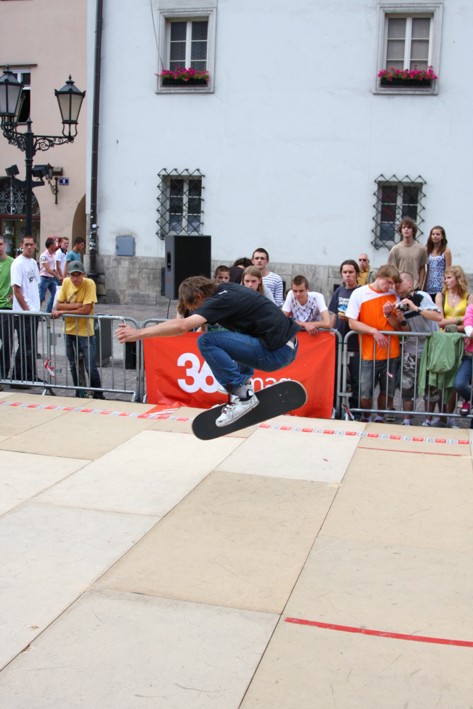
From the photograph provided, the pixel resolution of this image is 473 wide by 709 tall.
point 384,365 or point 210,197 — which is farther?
point 210,197

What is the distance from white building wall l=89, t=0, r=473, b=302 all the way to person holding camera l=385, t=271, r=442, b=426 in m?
9.94

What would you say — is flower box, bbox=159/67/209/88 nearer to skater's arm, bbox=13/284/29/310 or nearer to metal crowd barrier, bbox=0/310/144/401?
skater's arm, bbox=13/284/29/310

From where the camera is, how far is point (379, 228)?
1933 centimetres

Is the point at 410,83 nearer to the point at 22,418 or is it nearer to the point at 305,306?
the point at 305,306

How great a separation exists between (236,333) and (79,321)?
4.20 meters

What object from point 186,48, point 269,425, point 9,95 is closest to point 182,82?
point 186,48

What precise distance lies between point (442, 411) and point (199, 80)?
43.1ft

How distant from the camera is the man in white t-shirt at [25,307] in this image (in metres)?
10.4

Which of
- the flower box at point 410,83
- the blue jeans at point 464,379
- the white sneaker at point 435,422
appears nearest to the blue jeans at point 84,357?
the white sneaker at point 435,422

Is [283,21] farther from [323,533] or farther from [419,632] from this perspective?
[419,632]

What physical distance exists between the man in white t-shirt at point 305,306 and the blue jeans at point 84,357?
Answer: 2.45 metres

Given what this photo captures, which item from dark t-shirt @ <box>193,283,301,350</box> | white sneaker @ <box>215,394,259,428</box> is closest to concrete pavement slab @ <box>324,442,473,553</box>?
white sneaker @ <box>215,394,259,428</box>

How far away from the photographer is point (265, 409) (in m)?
6.71

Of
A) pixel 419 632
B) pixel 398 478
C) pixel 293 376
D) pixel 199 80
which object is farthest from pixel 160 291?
pixel 419 632
